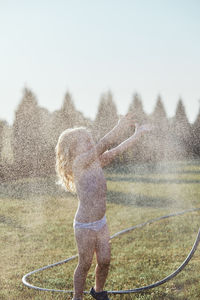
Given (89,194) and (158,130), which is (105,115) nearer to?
(158,130)

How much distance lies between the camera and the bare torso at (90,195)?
9.23ft

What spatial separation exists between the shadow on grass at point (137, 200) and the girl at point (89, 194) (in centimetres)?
529

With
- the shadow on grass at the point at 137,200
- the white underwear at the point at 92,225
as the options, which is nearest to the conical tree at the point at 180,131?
the shadow on grass at the point at 137,200

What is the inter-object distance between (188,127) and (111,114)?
672 cm

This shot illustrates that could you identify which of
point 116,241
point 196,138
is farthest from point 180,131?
point 116,241

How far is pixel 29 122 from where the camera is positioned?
15.6 metres

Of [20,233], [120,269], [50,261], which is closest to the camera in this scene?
[120,269]

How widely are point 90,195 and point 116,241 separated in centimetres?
265

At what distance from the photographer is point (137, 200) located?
883cm

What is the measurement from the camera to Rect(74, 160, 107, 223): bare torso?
111 inches

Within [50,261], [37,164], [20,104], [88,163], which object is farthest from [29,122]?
[88,163]

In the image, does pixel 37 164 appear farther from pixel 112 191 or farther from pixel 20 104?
pixel 112 191

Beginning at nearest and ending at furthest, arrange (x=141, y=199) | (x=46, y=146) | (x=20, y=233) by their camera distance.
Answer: (x=20, y=233)
(x=141, y=199)
(x=46, y=146)

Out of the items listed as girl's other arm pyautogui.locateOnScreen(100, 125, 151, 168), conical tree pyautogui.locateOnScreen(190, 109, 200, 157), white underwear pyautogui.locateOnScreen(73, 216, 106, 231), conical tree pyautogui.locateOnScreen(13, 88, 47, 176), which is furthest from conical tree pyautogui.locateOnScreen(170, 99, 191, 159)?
white underwear pyautogui.locateOnScreen(73, 216, 106, 231)
